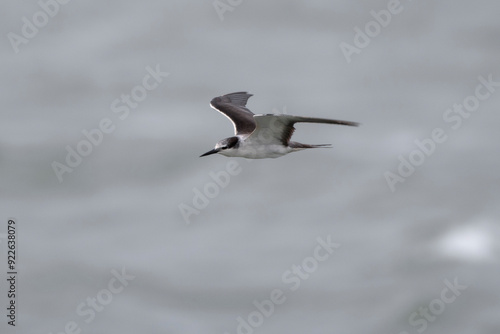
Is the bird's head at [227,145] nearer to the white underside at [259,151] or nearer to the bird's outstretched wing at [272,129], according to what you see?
the white underside at [259,151]

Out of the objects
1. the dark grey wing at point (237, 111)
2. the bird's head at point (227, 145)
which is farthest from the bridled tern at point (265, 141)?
the dark grey wing at point (237, 111)

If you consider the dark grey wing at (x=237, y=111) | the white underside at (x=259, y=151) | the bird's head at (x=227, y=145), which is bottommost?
the white underside at (x=259, y=151)

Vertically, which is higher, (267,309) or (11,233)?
(11,233)

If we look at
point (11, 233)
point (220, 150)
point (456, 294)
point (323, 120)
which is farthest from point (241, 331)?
point (323, 120)

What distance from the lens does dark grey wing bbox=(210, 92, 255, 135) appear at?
28.8m

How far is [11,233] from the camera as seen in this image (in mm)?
45656

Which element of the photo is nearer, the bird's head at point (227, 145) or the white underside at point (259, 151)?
the white underside at point (259, 151)

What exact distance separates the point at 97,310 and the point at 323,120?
42.7 metres

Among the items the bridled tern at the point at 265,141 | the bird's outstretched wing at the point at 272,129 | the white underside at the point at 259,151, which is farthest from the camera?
the white underside at the point at 259,151

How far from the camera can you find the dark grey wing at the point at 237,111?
28812 mm

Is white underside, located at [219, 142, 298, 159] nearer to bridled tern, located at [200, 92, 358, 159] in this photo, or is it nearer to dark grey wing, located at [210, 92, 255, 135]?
bridled tern, located at [200, 92, 358, 159]

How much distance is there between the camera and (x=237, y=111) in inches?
1180

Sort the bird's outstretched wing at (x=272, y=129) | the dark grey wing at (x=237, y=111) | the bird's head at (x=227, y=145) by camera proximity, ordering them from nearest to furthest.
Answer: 1. the bird's outstretched wing at (x=272, y=129)
2. the bird's head at (x=227, y=145)
3. the dark grey wing at (x=237, y=111)

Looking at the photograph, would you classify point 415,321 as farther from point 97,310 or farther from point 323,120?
point 323,120
